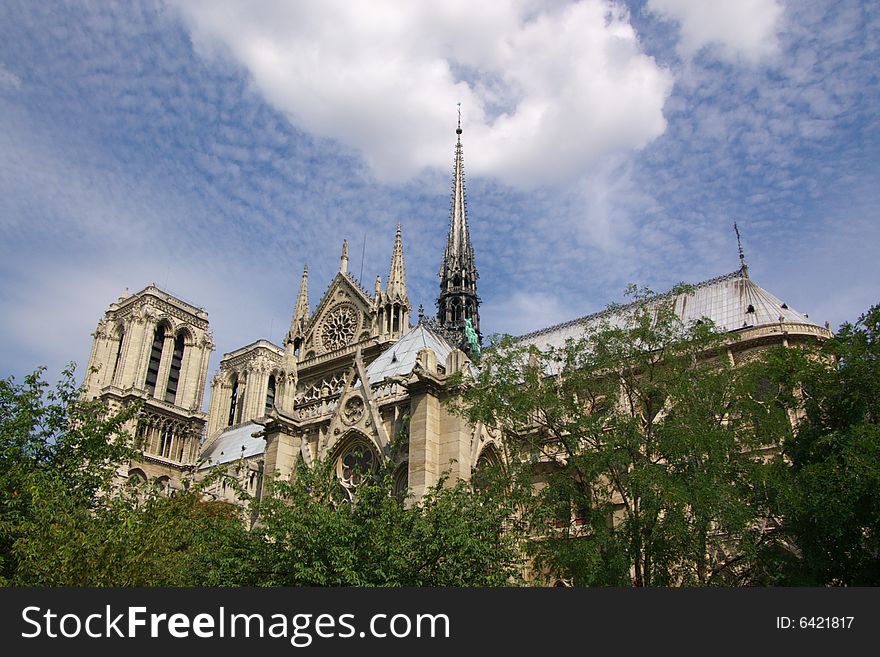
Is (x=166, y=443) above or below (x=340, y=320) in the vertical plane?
below

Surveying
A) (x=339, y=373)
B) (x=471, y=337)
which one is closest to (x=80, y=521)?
(x=339, y=373)

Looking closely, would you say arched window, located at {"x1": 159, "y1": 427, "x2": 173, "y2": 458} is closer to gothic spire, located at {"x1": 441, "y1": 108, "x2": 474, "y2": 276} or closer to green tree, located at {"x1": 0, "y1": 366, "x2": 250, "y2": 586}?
gothic spire, located at {"x1": 441, "y1": 108, "x2": 474, "y2": 276}

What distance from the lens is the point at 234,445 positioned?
200 feet

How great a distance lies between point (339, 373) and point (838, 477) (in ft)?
119

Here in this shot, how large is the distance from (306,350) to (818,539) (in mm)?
40663

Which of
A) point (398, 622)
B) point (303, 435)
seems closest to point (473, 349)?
point (303, 435)

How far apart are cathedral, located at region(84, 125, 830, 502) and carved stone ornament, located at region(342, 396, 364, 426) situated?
0.13 ft

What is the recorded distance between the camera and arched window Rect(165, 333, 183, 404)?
6862 centimetres

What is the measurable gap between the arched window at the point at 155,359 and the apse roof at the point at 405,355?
1726 inches

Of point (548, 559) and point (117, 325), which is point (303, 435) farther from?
point (117, 325)

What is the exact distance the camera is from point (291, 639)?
10.0 metres

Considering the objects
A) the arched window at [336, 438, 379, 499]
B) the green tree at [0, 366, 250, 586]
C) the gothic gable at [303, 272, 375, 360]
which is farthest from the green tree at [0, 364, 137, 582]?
the gothic gable at [303, 272, 375, 360]

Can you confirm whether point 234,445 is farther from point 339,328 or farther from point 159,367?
point 339,328

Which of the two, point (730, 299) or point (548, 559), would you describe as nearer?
point (548, 559)
